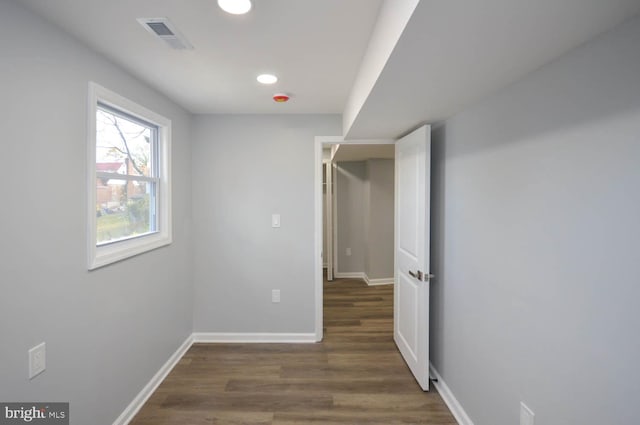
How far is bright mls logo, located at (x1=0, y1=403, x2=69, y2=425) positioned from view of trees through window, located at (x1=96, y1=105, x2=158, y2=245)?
34.0 inches

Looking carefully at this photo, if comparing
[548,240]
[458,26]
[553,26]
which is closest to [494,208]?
[548,240]

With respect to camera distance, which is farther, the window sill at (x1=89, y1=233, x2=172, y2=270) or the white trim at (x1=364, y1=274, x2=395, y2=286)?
the white trim at (x1=364, y1=274, x2=395, y2=286)

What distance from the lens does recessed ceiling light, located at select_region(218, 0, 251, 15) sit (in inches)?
50.9

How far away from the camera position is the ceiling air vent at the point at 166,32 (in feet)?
4.75

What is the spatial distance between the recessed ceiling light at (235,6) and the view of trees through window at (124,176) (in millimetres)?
1140

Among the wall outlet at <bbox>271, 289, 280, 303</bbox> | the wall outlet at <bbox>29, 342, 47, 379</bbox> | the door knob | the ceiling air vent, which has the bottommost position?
the wall outlet at <bbox>271, 289, 280, 303</bbox>

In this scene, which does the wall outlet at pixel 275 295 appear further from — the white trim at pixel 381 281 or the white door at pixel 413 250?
the white trim at pixel 381 281

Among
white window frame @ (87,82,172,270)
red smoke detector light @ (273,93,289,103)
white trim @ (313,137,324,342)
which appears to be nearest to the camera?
white window frame @ (87,82,172,270)

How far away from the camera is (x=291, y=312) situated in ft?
10.7

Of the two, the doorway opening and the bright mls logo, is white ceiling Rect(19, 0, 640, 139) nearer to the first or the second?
the bright mls logo

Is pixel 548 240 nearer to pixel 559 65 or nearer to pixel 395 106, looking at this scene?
pixel 559 65

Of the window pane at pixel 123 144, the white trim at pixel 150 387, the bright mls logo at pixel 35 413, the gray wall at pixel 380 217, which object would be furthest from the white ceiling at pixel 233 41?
the gray wall at pixel 380 217

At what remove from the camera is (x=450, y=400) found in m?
2.21

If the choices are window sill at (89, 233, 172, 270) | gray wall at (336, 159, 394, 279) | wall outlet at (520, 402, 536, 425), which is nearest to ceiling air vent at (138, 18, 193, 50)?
window sill at (89, 233, 172, 270)
